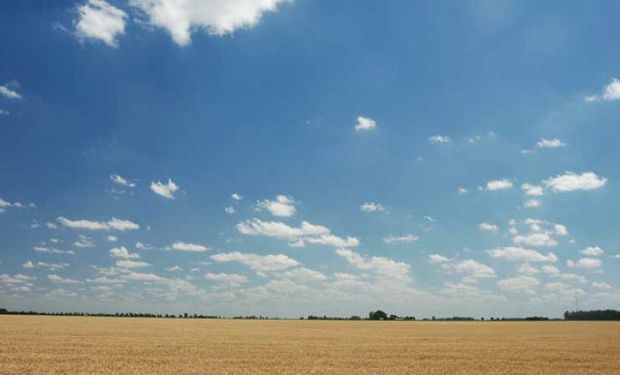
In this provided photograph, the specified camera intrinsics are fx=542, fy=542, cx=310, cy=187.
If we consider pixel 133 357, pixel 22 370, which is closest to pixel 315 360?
pixel 133 357

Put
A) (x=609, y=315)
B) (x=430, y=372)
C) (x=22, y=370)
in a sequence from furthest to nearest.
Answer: (x=609, y=315), (x=430, y=372), (x=22, y=370)

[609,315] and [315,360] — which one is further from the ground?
[609,315]

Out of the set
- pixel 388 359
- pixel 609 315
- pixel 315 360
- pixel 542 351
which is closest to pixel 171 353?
pixel 315 360

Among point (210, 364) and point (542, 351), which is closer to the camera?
point (210, 364)

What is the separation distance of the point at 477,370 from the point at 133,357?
54.1ft

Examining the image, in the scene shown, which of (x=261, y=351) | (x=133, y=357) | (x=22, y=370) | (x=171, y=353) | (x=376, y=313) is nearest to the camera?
(x=22, y=370)

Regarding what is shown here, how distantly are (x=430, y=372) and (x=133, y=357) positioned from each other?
14.4m

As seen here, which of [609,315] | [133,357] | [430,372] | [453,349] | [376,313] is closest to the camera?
[430,372]

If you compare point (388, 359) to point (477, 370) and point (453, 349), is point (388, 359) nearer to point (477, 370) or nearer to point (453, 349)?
point (477, 370)

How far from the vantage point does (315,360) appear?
27.5 metres

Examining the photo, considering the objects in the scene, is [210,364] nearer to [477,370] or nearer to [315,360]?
[315,360]

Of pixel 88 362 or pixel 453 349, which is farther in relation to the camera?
pixel 453 349

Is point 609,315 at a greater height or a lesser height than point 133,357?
greater

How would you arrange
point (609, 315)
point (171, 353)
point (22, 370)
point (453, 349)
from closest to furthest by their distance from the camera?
point (22, 370) → point (171, 353) → point (453, 349) → point (609, 315)
